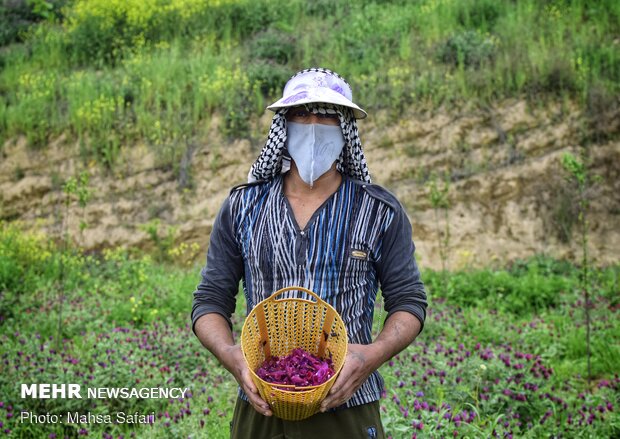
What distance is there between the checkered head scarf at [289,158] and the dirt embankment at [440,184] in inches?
216

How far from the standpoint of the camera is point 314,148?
214 cm

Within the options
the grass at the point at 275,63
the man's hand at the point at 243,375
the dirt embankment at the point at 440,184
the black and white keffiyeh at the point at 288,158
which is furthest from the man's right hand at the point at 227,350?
the grass at the point at 275,63

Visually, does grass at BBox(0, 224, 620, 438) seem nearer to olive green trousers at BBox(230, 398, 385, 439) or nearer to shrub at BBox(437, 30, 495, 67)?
olive green trousers at BBox(230, 398, 385, 439)

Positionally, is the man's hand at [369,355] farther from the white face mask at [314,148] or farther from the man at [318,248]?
the white face mask at [314,148]

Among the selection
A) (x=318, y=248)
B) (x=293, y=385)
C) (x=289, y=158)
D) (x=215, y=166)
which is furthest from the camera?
(x=215, y=166)

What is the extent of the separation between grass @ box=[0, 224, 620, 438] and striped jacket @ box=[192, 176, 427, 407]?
1.43 ft

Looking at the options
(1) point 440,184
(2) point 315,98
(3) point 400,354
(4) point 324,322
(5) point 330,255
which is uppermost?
(2) point 315,98

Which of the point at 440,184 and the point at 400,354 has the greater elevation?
the point at 440,184

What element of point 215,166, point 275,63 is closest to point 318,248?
point 215,166

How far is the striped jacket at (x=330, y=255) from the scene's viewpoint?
2.04m

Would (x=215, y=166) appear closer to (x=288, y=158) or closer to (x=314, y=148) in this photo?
(x=288, y=158)

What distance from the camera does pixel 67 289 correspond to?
21.3ft

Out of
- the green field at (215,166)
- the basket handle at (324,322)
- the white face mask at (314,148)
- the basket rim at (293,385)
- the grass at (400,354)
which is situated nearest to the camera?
the basket rim at (293,385)

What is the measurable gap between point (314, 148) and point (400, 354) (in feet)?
9.68
